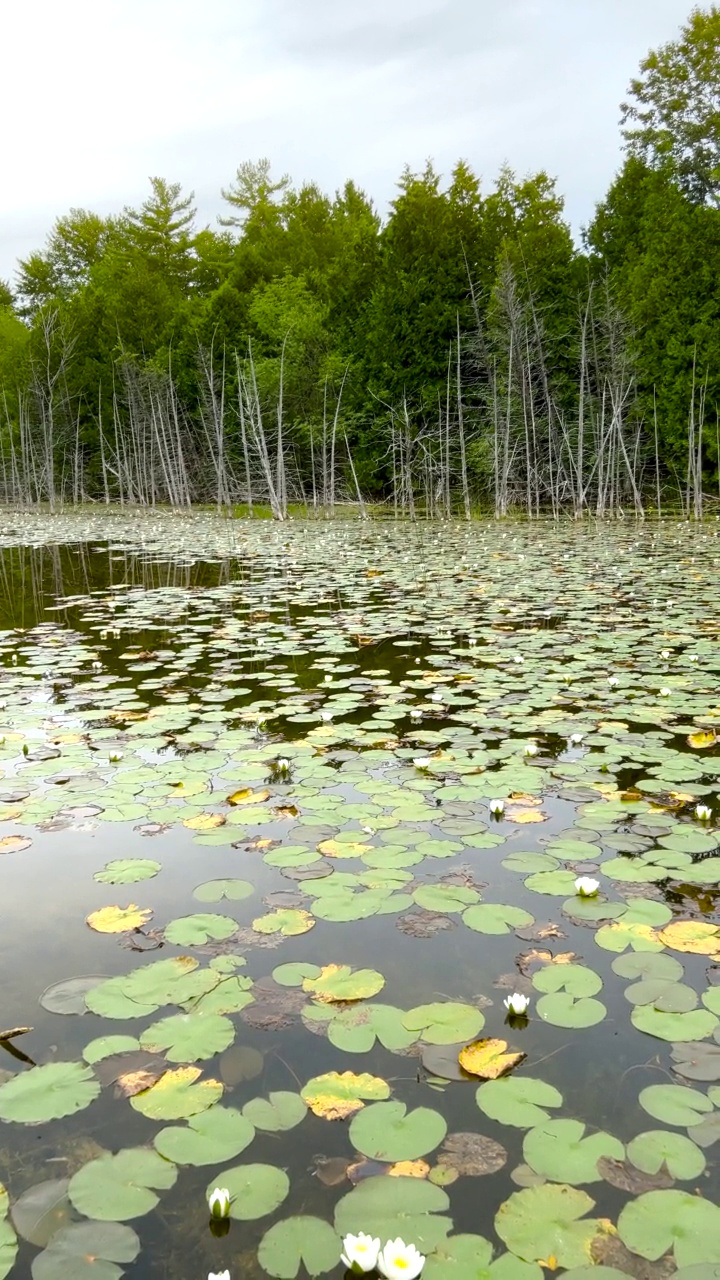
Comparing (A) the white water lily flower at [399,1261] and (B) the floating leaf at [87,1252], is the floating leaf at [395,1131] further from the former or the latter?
(B) the floating leaf at [87,1252]

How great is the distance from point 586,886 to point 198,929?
108 cm

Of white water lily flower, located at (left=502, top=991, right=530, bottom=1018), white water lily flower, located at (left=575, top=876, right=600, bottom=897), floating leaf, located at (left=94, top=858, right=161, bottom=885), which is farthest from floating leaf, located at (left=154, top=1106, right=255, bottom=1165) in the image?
white water lily flower, located at (left=575, top=876, right=600, bottom=897)

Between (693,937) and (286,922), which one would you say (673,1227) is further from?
(286,922)

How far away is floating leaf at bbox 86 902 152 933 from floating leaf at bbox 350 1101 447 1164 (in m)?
0.96

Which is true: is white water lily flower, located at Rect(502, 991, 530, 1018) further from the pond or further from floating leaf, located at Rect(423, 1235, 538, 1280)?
floating leaf, located at Rect(423, 1235, 538, 1280)

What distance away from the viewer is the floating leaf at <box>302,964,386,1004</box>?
1.87 m

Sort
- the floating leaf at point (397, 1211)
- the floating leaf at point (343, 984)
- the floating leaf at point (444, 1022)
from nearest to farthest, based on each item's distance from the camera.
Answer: the floating leaf at point (397, 1211)
the floating leaf at point (444, 1022)
the floating leaf at point (343, 984)

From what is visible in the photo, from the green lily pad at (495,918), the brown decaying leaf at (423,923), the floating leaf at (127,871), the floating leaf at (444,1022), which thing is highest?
the floating leaf at (127,871)

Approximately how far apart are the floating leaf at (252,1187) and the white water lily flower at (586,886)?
1193 millimetres

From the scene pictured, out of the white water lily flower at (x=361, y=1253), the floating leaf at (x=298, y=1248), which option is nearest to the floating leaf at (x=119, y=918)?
the floating leaf at (x=298, y=1248)

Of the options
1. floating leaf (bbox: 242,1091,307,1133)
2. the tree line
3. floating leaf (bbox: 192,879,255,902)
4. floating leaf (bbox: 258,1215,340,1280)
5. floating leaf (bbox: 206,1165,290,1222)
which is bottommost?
floating leaf (bbox: 258,1215,340,1280)

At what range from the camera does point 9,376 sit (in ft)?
124

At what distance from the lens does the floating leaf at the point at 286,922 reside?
85.4 inches

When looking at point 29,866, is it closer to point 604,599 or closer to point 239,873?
point 239,873
